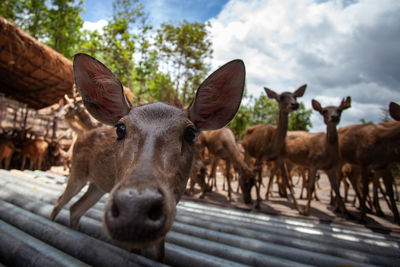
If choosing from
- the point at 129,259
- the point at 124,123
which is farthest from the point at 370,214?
the point at 124,123

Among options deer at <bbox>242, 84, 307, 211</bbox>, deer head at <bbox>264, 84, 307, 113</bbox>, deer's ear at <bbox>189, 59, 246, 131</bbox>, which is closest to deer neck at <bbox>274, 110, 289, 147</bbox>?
deer at <bbox>242, 84, 307, 211</bbox>

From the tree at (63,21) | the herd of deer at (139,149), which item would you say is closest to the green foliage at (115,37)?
the tree at (63,21)

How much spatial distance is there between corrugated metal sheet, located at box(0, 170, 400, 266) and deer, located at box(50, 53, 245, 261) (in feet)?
1.06

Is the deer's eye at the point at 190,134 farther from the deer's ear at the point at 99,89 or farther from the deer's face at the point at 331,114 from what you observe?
the deer's face at the point at 331,114

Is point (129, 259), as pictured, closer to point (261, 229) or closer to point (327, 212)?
point (261, 229)

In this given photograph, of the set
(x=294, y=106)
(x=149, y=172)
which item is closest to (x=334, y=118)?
(x=294, y=106)

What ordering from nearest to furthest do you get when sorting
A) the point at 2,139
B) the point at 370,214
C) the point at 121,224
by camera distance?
the point at 121,224 < the point at 370,214 < the point at 2,139

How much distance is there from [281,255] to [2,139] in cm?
1227

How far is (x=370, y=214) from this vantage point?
5.53 metres

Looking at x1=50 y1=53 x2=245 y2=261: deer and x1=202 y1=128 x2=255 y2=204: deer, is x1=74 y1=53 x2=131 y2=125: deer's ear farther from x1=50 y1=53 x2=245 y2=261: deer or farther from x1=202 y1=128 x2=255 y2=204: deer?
x1=202 y1=128 x2=255 y2=204: deer

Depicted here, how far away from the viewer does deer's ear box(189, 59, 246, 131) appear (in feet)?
6.33

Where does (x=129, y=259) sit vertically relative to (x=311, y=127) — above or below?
below

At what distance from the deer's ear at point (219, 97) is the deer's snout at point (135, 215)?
113cm

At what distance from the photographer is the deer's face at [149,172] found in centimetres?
105
